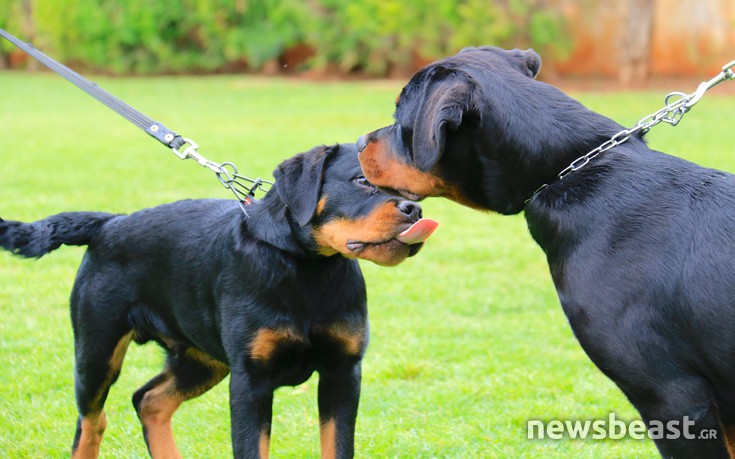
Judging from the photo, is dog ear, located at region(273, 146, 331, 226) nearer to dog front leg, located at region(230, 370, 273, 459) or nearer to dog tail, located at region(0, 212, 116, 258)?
dog front leg, located at region(230, 370, 273, 459)

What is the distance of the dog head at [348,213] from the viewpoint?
3.76m

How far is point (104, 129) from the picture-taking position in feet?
55.9

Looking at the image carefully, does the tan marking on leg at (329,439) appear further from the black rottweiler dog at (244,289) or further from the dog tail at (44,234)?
the dog tail at (44,234)

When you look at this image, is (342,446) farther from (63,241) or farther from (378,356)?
(378,356)

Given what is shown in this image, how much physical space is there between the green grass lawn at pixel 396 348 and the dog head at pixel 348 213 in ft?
4.25

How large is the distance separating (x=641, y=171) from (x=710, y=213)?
29 cm

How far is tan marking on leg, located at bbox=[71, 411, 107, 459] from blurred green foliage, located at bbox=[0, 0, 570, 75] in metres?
18.6

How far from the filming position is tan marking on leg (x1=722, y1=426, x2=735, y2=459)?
3289 millimetres

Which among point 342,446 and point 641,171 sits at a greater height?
point 641,171

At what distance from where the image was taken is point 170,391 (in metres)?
4.43

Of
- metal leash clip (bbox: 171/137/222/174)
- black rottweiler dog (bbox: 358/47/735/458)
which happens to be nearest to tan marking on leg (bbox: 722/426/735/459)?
black rottweiler dog (bbox: 358/47/735/458)

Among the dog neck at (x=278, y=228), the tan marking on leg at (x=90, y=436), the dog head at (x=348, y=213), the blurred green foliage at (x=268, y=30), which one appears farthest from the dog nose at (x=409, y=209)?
the blurred green foliage at (x=268, y=30)

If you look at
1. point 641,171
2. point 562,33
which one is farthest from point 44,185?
point 562,33

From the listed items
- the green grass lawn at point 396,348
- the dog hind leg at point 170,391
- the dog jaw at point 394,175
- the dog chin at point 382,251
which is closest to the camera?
the dog jaw at point 394,175
